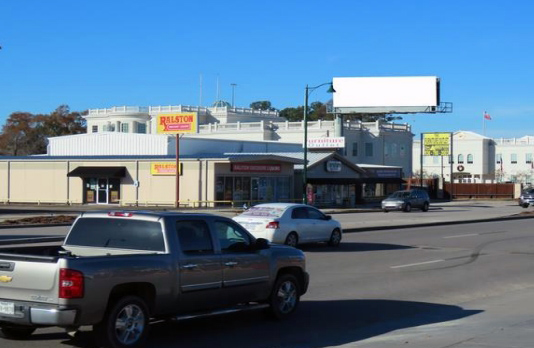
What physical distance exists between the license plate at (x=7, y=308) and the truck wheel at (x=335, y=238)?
1571cm

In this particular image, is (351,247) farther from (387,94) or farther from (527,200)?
(387,94)

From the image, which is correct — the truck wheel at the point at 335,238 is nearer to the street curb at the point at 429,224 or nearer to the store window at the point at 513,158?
the street curb at the point at 429,224

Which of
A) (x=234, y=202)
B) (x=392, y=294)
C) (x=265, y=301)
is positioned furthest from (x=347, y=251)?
(x=234, y=202)

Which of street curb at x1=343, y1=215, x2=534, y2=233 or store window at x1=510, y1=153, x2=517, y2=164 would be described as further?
store window at x1=510, y1=153, x2=517, y2=164

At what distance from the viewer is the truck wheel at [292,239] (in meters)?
20.9

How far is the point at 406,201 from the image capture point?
172 feet

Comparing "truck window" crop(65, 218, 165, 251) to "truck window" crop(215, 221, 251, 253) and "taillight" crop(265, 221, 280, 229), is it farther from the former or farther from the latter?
"taillight" crop(265, 221, 280, 229)

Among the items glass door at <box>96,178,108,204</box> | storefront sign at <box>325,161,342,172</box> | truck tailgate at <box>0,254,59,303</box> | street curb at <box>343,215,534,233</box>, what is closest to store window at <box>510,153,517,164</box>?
storefront sign at <box>325,161,342,172</box>

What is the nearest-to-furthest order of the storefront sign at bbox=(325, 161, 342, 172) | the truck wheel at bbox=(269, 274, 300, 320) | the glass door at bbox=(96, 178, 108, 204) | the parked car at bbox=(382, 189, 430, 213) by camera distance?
the truck wheel at bbox=(269, 274, 300, 320), the parked car at bbox=(382, 189, 430, 213), the glass door at bbox=(96, 178, 108, 204), the storefront sign at bbox=(325, 161, 342, 172)

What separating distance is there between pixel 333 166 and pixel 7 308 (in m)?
57.8

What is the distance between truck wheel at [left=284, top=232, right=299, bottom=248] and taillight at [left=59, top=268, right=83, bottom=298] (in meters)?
13.6

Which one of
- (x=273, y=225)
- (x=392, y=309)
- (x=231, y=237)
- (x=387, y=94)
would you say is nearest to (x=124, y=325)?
(x=231, y=237)

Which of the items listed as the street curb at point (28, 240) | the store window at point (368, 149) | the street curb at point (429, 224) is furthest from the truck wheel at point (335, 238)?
the store window at point (368, 149)

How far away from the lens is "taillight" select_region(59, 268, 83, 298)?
7.45m
